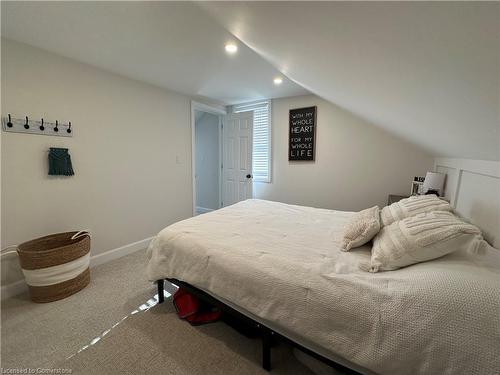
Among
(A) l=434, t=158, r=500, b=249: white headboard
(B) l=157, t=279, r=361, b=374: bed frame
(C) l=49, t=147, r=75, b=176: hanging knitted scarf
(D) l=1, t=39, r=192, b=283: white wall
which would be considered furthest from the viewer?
(C) l=49, t=147, r=75, b=176: hanging knitted scarf

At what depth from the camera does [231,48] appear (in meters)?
1.93

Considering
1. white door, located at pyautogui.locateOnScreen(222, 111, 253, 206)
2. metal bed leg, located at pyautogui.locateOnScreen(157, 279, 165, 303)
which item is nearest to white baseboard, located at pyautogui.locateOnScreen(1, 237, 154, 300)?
metal bed leg, located at pyautogui.locateOnScreen(157, 279, 165, 303)

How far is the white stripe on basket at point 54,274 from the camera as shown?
71.7 inches

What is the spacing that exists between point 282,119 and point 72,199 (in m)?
3.16

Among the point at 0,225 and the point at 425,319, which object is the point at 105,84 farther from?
the point at 425,319

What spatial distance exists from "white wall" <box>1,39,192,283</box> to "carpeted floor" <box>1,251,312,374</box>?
720mm

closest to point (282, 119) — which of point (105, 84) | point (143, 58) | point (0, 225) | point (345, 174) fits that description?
point (345, 174)

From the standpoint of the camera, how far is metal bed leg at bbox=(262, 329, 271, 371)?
50.4 inches

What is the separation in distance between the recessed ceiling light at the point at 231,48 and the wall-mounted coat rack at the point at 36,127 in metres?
1.85

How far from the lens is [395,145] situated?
9.29ft

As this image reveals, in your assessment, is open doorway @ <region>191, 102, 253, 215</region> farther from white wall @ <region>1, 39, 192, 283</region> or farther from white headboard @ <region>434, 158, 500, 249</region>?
white headboard @ <region>434, 158, 500, 249</region>

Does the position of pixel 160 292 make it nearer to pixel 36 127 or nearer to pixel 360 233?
pixel 360 233

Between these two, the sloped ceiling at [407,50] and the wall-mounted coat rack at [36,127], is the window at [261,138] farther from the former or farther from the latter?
the wall-mounted coat rack at [36,127]

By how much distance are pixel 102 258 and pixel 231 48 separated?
280 cm
